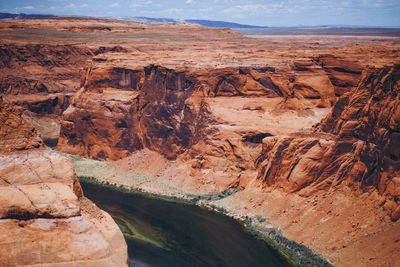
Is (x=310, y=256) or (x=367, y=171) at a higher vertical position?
(x=367, y=171)

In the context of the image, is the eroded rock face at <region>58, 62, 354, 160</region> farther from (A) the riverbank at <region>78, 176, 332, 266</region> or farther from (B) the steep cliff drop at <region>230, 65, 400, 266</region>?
(B) the steep cliff drop at <region>230, 65, 400, 266</region>

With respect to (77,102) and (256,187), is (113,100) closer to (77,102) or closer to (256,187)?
(77,102)

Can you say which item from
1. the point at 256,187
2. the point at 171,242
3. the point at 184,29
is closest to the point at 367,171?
the point at 256,187

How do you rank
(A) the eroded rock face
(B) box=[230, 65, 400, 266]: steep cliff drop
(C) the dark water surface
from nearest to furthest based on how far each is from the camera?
(B) box=[230, 65, 400, 266]: steep cliff drop, (C) the dark water surface, (A) the eroded rock face

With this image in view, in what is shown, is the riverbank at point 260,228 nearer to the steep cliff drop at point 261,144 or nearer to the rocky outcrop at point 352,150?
the steep cliff drop at point 261,144

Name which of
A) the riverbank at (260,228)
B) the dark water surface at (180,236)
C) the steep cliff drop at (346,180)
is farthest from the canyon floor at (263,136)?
the dark water surface at (180,236)

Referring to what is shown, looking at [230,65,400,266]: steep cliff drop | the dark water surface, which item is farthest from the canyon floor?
the dark water surface

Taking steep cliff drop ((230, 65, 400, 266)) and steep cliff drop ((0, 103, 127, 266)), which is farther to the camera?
steep cliff drop ((230, 65, 400, 266))
